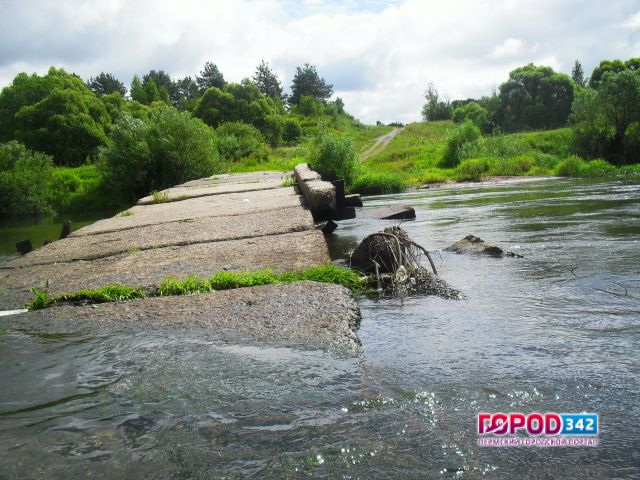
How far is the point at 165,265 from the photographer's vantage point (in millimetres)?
4012

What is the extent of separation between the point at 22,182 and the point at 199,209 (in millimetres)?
23773

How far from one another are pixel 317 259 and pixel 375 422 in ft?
6.79

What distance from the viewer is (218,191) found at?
9641 mm

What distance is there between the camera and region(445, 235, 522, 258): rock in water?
5555 mm

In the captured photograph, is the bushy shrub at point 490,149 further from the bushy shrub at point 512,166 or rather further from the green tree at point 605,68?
the green tree at point 605,68

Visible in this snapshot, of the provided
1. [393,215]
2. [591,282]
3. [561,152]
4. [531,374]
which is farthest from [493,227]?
[561,152]

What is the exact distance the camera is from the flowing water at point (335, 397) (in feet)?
5.41

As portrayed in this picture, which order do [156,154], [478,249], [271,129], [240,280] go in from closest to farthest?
1. [240,280]
2. [478,249]
3. [156,154]
4. [271,129]

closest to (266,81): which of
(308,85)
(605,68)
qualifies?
(308,85)

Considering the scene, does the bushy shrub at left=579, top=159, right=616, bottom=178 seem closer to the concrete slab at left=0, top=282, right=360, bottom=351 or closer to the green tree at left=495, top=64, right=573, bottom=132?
the concrete slab at left=0, top=282, right=360, bottom=351

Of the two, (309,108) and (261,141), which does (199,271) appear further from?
(309,108)

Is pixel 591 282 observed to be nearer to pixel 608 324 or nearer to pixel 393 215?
pixel 608 324

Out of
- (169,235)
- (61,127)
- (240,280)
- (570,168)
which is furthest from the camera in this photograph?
(61,127)

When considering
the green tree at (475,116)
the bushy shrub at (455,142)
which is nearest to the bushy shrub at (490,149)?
the bushy shrub at (455,142)
